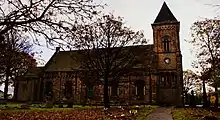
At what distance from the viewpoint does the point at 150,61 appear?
136ft

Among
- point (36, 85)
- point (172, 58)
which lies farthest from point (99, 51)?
point (36, 85)

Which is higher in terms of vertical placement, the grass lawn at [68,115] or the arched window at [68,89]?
the arched window at [68,89]

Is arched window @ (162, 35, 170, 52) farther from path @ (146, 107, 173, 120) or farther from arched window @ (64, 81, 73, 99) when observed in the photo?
path @ (146, 107, 173, 120)

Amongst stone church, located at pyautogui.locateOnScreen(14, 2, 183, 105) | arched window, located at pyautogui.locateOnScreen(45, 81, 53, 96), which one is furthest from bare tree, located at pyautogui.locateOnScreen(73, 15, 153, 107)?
arched window, located at pyautogui.locateOnScreen(45, 81, 53, 96)

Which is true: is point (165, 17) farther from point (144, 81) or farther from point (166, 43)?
point (144, 81)

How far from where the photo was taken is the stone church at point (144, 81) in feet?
133

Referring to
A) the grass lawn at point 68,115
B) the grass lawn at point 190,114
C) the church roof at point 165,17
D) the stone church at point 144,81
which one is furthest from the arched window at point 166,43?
the grass lawn at point 68,115

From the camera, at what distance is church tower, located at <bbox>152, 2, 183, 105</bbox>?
132 feet

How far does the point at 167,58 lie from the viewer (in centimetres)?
4278

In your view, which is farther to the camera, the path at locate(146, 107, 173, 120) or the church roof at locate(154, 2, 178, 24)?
the church roof at locate(154, 2, 178, 24)

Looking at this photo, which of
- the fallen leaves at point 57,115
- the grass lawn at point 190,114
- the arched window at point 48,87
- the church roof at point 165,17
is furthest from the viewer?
the arched window at point 48,87

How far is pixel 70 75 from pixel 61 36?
38.6m

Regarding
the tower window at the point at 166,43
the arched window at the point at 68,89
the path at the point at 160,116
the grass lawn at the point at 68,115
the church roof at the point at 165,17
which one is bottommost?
the path at the point at 160,116

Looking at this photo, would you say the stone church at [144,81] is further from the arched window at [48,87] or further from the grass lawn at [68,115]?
the grass lawn at [68,115]
